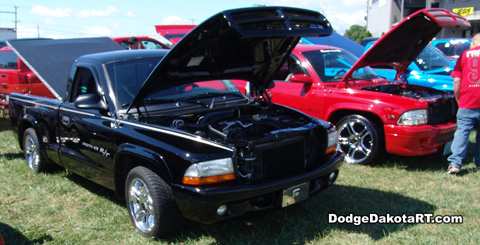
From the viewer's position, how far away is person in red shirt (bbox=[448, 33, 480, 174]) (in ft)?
16.1

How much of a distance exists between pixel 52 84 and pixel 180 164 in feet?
9.47

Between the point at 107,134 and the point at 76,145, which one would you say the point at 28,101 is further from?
the point at 107,134

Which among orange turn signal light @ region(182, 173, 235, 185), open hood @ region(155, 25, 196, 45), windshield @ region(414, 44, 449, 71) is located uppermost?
open hood @ region(155, 25, 196, 45)

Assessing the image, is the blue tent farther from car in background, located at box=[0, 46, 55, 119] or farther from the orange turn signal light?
the orange turn signal light

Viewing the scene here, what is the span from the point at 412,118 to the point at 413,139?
0.86 ft

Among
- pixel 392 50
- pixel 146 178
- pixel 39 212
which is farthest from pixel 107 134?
pixel 392 50

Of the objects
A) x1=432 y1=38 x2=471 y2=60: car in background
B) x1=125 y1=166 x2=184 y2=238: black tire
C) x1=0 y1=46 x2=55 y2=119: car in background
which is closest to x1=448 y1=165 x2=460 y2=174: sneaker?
x1=125 y1=166 x2=184 y2=238: black tire

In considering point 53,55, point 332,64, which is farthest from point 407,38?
point 53,55

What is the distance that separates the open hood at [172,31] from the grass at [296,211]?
17.6 feet

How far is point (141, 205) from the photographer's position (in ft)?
11.4

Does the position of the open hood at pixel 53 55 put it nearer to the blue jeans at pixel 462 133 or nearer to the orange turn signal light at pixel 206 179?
the orange turn signal light at pixel 206 179

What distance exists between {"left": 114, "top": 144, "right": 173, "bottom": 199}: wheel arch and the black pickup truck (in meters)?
0.01

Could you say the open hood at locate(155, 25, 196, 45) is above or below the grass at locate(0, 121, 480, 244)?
above

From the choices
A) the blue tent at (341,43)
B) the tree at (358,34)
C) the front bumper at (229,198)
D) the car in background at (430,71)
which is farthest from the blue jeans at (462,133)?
the tree at (358,34)
